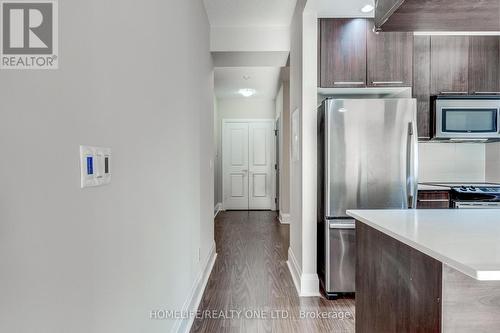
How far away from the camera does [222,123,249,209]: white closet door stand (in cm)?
671

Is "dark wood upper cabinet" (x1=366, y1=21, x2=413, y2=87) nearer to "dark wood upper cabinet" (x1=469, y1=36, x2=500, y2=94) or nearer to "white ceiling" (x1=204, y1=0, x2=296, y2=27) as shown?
"dark wood upper cabinet" (x1=469, y1=36, x2=500, y2=94)

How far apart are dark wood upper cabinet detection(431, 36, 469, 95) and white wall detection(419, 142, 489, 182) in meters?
0.68

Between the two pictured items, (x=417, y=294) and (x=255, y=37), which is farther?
(x=255, y=37)

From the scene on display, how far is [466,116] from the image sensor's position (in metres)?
2.83

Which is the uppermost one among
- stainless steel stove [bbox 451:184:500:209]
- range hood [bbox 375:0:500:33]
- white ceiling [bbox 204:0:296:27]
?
white ceiling [bbox 204:0:296:27]

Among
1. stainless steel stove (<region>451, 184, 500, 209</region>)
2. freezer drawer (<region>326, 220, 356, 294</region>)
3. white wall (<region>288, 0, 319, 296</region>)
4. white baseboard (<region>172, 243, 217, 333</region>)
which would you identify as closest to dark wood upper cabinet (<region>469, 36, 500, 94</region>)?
stainless steel stove (<region>451, 184, 500, 209</region>)

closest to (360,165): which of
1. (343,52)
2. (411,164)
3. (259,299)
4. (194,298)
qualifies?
(411,164)

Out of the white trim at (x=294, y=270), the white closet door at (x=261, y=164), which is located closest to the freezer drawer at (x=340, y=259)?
the white trim at (x=294, y=270)

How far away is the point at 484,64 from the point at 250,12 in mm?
2443

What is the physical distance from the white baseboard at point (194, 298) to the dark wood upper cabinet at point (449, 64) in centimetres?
291

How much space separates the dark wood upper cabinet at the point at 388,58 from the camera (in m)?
2.65

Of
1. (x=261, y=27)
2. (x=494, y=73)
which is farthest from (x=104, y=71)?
(x=494, y=73)

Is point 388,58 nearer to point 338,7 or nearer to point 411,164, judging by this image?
point 338,7

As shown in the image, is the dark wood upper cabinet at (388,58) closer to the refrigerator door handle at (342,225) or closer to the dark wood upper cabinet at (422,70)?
the dark wood upper cabinet at (422,70)
